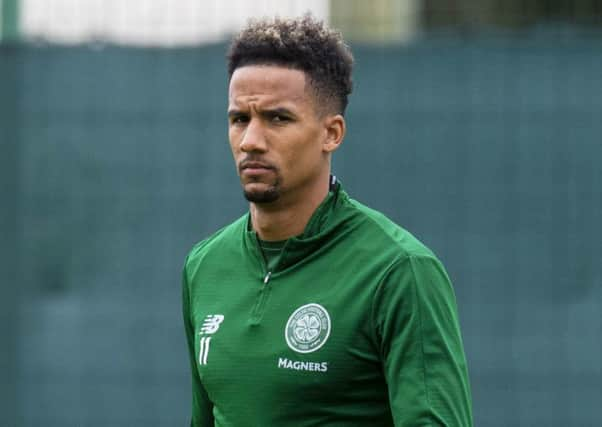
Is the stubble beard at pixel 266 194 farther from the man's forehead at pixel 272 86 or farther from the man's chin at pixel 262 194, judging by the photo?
the man's forehead at pixel 272 86

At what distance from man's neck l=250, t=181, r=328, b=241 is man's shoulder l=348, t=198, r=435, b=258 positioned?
Answer: 0.10 metres

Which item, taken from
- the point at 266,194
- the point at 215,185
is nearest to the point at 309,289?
the point at 266,194

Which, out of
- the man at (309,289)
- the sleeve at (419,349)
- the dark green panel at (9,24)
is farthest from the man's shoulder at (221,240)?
the dark green panel at (9,24)

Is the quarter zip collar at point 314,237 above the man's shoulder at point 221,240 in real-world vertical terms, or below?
above

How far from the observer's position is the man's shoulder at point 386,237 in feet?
10.00

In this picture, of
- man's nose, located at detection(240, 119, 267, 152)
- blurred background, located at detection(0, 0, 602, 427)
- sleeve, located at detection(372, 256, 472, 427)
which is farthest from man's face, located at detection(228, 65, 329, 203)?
blurred background, located at detection(0, 0, 602, 427)

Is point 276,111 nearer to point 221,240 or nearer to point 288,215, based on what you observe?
point 288,215

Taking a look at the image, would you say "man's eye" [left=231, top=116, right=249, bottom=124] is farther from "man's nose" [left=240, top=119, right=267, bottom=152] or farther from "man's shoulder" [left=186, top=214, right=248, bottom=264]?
"man's shoulder" [left=186, top=214, right=248, bottom=264]

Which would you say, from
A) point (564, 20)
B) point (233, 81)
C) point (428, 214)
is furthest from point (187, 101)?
point (233, 81)

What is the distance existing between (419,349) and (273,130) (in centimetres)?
63

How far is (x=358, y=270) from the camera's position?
308 cm

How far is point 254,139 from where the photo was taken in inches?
122

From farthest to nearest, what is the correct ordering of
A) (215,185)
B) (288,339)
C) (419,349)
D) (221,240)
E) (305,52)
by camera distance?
(215,185)
(221,240)
(305,52)
(288,339)
(419,349)

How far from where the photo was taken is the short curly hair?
10.4ft
